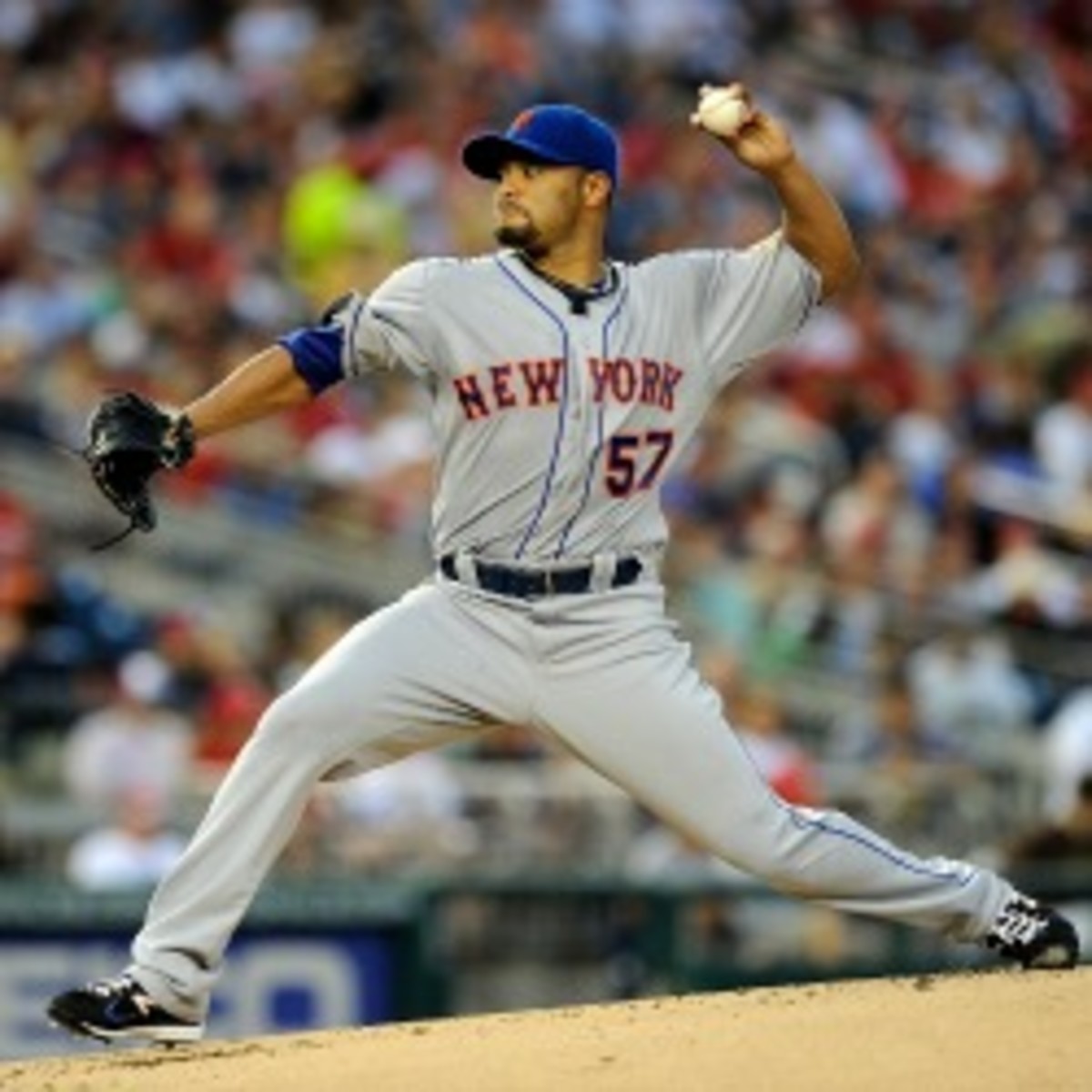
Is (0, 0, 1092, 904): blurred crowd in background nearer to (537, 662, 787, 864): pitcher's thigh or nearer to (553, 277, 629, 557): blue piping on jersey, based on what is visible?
(537, 662, 787, 864): pitcher's thigh

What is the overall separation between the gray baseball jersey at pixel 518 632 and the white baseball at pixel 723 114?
0.38 m

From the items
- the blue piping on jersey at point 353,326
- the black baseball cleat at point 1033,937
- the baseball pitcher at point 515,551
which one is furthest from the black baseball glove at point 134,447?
the black baseball cleat at point 1033,937

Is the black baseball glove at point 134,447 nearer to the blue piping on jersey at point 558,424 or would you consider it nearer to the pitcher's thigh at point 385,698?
the pitcher's thigh at point 385,698

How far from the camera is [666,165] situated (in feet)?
59.8

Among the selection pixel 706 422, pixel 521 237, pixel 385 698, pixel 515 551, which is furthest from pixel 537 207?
pixel 706 422

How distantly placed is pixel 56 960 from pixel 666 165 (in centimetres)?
712

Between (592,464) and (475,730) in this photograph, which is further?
(475,730)

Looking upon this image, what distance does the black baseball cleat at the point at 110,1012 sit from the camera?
7.83m

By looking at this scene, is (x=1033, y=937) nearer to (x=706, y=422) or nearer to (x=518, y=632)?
(x=518, y=632)

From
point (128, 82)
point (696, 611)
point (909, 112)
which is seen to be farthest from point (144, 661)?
point (909, 112)

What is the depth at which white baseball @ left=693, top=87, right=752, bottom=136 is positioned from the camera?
25.7 feet

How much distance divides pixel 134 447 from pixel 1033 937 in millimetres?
2121

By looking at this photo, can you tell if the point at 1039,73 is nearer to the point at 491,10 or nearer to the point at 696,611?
the point at 491,10

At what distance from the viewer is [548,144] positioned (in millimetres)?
7926
